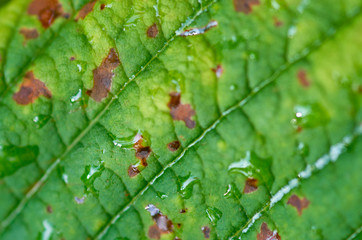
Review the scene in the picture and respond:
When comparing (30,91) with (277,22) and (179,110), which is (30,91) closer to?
(179,110)

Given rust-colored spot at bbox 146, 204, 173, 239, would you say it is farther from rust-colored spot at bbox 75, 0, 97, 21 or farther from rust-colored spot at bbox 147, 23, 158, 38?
rust-colored spot at bbox 75, 0, 97, 21

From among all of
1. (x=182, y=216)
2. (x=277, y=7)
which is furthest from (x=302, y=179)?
(x=277, y=7)

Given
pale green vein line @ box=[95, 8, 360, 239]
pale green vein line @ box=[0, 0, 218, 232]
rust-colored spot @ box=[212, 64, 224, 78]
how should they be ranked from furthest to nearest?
pale green vein line @ box=[0, 0, 218, 232]
rust-colored spot @ box=[212, 64, 224, 78]
pale green vein line @ box=[95, 8, 360, 239]

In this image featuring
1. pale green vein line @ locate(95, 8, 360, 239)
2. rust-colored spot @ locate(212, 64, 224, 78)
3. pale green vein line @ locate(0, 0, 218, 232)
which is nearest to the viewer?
pale green vein line @ locate(95, 8, 360, 239)

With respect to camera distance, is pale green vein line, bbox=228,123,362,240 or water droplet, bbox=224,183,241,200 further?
water droplet, bbox=224,183,241,200

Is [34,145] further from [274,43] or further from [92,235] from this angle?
[274,43]

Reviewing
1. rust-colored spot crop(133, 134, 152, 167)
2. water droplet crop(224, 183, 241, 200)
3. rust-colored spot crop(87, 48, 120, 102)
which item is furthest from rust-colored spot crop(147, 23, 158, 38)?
water droplet crop(224, 183, 241, 200)

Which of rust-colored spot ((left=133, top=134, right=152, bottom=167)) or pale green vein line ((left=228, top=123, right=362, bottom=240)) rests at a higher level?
rust-colored spot ((left=133, top=134, right=152, bottom=167))
